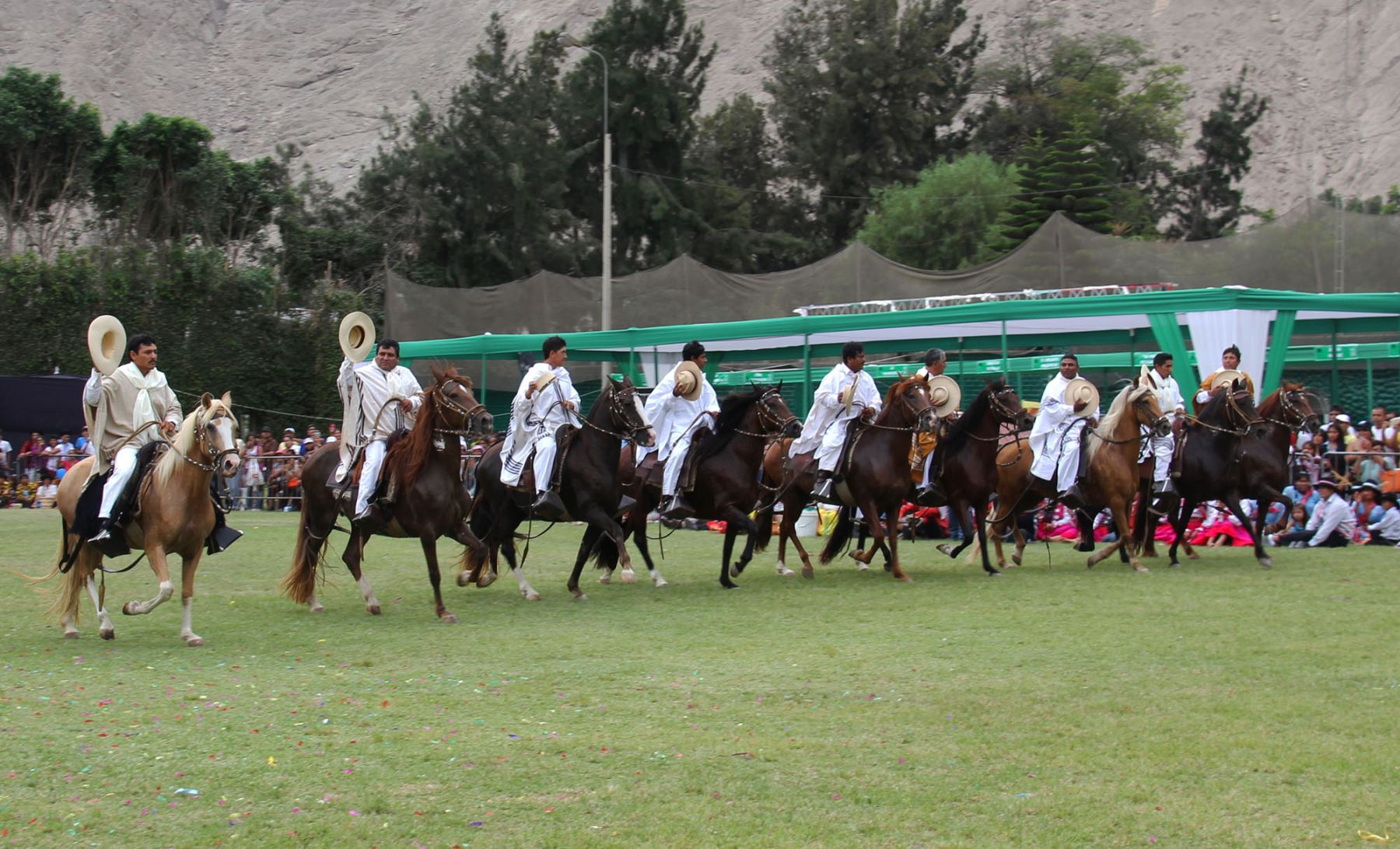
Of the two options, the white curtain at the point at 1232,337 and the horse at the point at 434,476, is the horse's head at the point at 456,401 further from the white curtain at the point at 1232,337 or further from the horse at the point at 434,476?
the white curtain at the point at 1232,337

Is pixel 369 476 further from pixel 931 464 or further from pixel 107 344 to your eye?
pixel 931 464

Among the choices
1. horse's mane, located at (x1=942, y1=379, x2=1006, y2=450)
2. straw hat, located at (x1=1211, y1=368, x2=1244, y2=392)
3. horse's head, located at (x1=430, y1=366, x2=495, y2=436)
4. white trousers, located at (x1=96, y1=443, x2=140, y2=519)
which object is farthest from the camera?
straw hat, located at (x1=1211, y1=368, x2=1244, y2=392)

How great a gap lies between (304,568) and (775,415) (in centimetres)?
478

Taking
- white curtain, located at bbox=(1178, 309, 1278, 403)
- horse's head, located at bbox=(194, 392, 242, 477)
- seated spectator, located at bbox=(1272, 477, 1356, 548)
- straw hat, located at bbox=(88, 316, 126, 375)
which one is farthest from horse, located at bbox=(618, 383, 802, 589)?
white curtain, located at bbox=(1178, 309, 1278, 403)

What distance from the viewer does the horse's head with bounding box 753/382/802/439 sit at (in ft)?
46.6

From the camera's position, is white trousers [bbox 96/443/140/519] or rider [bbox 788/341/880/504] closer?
white trousers [bbox 96/443/140/519]

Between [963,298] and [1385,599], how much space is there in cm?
1234

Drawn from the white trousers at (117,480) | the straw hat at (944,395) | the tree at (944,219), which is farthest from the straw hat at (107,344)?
the tree at (944,219)

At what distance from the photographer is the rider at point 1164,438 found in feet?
→ 53.1

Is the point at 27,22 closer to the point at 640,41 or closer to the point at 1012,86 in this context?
the point at 640,41

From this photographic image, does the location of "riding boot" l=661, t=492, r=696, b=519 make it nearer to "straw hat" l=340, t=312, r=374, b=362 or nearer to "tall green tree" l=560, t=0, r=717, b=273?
"straw hat" l=340, t=312, r=374, b=362

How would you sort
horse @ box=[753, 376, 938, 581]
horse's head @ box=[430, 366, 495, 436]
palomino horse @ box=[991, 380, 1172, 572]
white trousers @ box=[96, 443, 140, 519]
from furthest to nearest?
palomino horse @ box=[991, 380, 1172, 572]
horse @ box=[753, 376, 938, 581]
horse's head @ box=[430, 366, 495, 436]
white trousers @ box=[96, 443, 140, 519]

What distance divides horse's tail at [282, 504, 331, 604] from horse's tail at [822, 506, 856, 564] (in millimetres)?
5800

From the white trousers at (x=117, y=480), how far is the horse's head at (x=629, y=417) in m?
4.60
